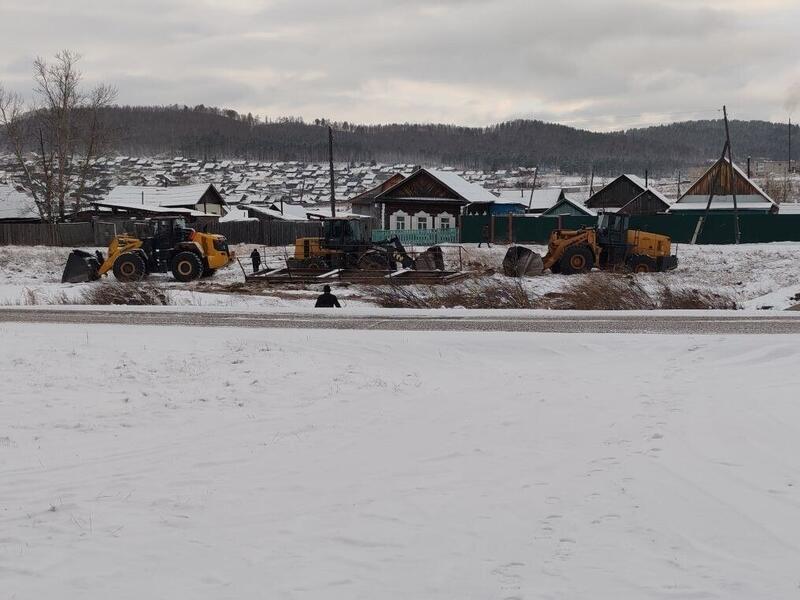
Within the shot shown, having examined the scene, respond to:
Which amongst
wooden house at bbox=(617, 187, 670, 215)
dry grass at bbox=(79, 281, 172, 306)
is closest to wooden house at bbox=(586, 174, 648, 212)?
wooden house at bbox=(617, 187, 670, 215)

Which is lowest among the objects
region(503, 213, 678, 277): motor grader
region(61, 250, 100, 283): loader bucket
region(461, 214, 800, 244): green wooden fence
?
region(61, 250, 100, 283): loader bucket

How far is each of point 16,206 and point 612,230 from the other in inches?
1741

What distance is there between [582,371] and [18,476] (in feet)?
23.9

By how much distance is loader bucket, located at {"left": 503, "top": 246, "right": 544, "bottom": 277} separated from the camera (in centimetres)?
2931

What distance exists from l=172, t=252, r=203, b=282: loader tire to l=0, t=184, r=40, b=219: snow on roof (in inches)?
1302

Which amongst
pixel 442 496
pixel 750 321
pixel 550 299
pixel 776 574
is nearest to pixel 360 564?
pixel 442 496

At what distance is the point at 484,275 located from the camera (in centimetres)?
2850

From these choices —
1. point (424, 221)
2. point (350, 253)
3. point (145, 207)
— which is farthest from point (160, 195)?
point (350, 253)

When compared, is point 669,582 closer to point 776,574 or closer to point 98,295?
point 776,574

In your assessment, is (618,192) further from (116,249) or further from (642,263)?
(116,249)

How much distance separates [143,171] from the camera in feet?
627

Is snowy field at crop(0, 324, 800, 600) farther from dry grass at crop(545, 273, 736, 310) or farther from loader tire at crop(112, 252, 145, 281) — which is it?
loader tire at crop(112, 252, 145, 281)

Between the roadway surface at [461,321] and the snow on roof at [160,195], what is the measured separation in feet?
160

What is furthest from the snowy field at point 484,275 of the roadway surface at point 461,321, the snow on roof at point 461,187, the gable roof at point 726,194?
the gable roof at point 726,194
